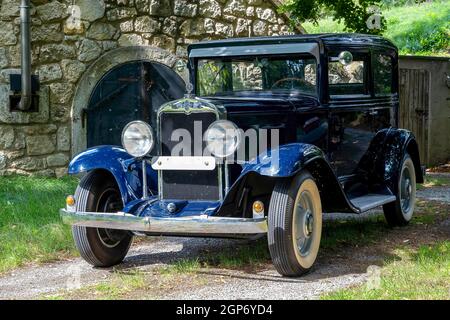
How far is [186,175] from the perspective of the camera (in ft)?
18.9

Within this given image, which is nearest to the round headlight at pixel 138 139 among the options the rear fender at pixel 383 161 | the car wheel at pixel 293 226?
the car wheel at pixel 293 226

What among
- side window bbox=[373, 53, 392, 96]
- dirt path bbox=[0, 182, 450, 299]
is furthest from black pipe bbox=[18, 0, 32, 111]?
side window bbox=[373, 53, 392, 96]

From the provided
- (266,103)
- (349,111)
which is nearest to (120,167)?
(266,103)

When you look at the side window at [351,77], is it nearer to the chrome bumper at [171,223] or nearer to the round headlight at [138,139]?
the round headlight at [138,139]

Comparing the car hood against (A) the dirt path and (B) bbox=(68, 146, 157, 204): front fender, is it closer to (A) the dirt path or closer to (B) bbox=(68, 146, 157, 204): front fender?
(B) bbox=(68, 146, 157, 204): front fender

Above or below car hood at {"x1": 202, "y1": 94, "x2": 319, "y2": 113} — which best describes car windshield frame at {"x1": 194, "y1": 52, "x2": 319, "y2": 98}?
above

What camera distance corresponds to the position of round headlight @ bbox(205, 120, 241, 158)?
5469mm

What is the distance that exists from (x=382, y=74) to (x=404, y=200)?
1.23m

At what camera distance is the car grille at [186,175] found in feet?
18.7

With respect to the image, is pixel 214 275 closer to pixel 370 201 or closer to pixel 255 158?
pixel 255 158

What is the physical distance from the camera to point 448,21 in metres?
21.9

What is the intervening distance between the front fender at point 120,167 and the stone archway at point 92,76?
414 centimetres

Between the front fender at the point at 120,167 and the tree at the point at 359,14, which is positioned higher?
the tree at the point at 359,14

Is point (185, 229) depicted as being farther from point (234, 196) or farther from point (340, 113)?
point (340, 113)
